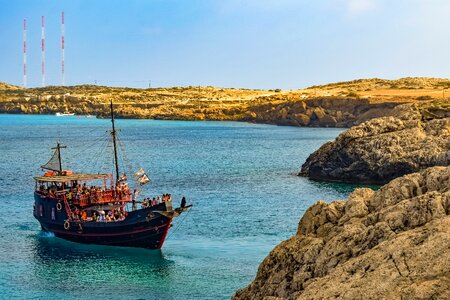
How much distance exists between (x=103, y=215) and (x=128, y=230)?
341 cm

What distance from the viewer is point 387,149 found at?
6519 centimetres

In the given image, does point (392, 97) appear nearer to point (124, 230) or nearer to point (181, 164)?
point (181, 164)

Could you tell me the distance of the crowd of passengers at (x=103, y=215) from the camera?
45.2 m

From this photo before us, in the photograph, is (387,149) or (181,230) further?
(387,149)

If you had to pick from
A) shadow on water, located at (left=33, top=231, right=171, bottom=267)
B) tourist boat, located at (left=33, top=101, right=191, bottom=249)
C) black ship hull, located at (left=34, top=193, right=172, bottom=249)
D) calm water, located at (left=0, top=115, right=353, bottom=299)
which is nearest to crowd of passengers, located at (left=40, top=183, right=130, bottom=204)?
tourist boat, located at (left=33, top=101, right=191, bottom=249)

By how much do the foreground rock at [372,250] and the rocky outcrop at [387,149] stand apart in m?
39.6

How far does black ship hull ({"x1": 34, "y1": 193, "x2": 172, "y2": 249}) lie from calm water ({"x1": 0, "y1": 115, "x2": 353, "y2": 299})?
0.54m

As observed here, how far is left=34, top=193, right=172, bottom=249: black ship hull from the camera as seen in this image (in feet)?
140

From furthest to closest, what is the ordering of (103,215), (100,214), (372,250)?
(100,214) < (103,215) < (372,250)

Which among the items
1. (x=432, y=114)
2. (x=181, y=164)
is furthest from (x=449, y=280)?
(x=181, y=164)

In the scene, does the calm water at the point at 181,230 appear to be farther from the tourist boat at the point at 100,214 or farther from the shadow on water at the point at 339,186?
the tourist boat at the point at 100,214

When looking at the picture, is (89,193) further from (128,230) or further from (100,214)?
(128,230)

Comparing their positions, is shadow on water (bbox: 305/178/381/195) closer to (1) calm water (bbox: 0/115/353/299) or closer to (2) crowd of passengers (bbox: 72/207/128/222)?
(1) calm water (bbox: 0/115/353/299)

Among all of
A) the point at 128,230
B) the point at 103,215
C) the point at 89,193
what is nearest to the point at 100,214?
the point at 103,215
